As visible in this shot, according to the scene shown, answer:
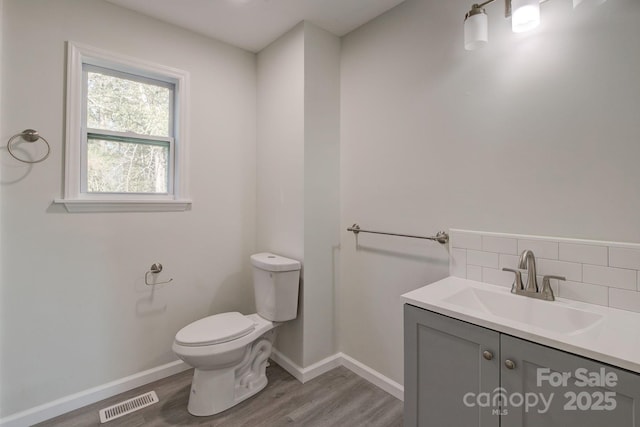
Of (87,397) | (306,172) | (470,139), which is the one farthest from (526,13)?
(87,397)

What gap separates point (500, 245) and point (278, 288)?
133 centimetres

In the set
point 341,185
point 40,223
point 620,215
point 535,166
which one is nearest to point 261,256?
point 341,185

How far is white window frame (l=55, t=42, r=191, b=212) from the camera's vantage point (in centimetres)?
174

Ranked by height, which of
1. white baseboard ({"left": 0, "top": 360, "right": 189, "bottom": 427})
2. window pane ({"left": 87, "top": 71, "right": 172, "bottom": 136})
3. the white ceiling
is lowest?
white baseboard ({"left": 0, "top": 360, "right": 189, "bottom": 427})

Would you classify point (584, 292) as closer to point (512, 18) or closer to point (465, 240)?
point (465, 240)

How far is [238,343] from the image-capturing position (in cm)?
179

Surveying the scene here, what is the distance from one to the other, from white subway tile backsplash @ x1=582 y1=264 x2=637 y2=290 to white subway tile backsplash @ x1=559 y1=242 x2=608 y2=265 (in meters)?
0.02

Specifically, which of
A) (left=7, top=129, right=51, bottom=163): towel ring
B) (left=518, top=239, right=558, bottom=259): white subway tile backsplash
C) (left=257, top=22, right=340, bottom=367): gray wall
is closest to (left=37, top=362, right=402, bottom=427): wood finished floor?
(left=257, top=22, right=340, bottom=367): gray wall

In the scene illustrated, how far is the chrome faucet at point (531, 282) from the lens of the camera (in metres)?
1.27

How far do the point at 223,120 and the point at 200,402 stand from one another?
1.93 m

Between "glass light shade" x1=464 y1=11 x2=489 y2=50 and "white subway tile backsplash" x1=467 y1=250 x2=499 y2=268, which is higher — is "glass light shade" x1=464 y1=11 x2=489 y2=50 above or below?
above

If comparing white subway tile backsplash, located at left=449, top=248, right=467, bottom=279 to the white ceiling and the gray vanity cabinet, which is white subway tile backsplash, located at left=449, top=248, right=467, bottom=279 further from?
the white ceiling

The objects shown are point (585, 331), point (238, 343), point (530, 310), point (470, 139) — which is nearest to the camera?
point (585, 331)

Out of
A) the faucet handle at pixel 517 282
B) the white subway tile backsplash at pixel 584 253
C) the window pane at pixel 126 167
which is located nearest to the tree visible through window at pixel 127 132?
the window pane at pixel 126 167
